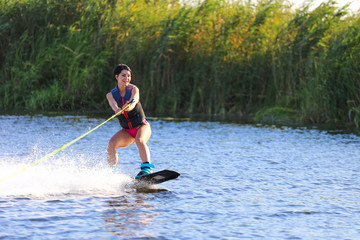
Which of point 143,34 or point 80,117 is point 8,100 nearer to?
point 80,117

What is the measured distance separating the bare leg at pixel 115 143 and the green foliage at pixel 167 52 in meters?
10.4

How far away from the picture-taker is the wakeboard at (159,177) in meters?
7.38

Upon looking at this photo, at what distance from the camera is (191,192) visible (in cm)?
Result: 736

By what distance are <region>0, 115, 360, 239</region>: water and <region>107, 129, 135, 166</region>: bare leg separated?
209 millimetres

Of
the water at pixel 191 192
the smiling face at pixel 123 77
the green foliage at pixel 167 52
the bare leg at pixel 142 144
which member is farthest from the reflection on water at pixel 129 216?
the green foliage at pixel 167 52

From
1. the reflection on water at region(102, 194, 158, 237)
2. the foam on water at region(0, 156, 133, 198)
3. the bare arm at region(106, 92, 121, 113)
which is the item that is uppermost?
the bare arm at region(106, 92, 121, 113)

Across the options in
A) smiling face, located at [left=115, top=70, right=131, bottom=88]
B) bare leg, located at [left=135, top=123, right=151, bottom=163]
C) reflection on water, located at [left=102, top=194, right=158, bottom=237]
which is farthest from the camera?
smiling face, located at [left=115, top=70, right=131, bottom=88]

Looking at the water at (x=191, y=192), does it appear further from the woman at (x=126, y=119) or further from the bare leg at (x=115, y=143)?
the woman at (x=126, y=119)

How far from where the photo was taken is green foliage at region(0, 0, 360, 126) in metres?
18.1

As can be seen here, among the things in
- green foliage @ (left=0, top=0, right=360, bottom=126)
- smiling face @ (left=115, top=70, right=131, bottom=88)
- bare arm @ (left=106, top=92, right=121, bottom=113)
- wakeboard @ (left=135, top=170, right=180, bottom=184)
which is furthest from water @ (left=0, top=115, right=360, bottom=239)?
green foliage @ (left=0, top=0, right=360, bottom=126)

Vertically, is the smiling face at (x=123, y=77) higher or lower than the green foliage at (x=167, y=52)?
lower

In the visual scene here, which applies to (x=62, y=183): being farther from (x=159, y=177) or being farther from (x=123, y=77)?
(x=123, y=77)

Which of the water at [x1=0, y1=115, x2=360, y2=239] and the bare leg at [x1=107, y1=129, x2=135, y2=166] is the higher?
the bare leg at [x1=107, y1=129, x2=135, y2=166]

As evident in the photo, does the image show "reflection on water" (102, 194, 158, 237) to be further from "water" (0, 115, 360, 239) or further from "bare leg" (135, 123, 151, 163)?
"bare leg" (135, 123, 151, 163)
